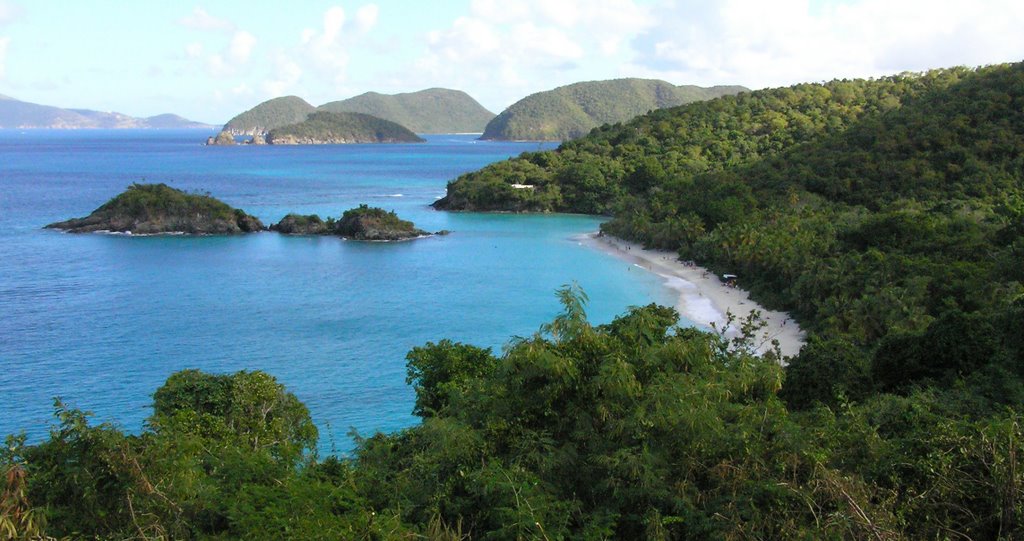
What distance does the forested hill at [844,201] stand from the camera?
22.6 meters

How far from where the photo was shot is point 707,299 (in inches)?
1364

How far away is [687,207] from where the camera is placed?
49.3m

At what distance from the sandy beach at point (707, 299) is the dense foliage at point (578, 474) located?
13.2 metres

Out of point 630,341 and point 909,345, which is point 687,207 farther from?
point 630,341

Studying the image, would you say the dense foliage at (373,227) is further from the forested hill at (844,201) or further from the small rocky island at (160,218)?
the forested hill at (844,201)

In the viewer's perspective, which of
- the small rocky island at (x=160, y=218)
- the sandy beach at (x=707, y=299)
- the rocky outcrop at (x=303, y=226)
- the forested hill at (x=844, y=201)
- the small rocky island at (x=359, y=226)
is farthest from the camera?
the rocky outcrop at (x=303, y=226)

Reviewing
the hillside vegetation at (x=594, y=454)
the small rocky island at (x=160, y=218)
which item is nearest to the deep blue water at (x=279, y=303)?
the small rocky island at (x=160, y=218)

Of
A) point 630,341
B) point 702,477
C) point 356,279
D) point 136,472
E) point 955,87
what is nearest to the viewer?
point 136,472

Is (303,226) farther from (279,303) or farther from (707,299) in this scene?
(707,299)

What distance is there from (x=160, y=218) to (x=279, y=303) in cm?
2697

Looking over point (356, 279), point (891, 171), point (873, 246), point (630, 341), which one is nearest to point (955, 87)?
point (891, 171)

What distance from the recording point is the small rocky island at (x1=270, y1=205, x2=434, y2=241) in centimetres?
5459

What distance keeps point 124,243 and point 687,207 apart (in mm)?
37481

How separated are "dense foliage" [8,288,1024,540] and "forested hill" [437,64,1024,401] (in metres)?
4.53
